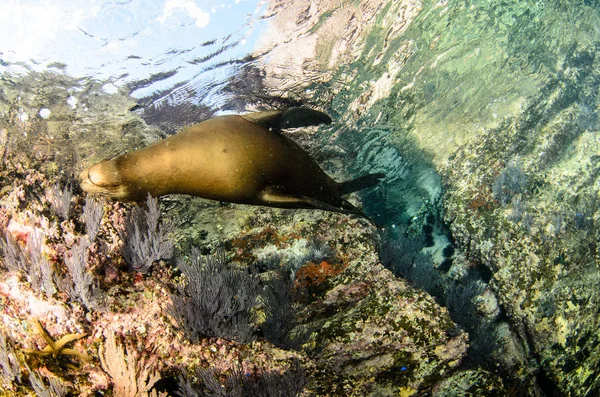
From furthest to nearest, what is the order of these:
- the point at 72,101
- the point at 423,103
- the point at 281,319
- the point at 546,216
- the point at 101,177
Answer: the point at 423,103 < the point at 546,216 < the point at 72,101 < the point at 281,319 < the point at 101,177

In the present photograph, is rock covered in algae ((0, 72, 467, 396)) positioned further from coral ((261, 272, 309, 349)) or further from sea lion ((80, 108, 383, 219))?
sea lion ((80, 108, 383, 219))

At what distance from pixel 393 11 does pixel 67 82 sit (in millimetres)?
5125

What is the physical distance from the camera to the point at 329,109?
6.37m

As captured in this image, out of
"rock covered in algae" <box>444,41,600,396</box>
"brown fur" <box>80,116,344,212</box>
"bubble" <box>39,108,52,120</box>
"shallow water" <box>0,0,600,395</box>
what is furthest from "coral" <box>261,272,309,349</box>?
"bubble" <box>39,108,52,120</box>

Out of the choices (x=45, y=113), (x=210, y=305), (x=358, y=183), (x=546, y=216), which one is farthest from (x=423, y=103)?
(x=45, y=113)

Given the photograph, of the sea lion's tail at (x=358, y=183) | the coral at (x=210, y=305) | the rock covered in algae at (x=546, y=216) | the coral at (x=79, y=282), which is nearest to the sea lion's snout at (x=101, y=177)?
the coral at (x=79, y=282)

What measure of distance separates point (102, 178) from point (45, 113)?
3.86m

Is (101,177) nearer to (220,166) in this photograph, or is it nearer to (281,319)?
(220,166)

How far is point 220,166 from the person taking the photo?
2887 millimetres

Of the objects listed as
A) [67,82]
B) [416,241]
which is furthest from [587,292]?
[67,82]

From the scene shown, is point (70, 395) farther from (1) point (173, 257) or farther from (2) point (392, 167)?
(2) point (392, 167)

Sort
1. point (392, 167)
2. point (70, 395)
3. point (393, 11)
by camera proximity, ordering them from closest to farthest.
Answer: point (70, 395) < point (393, 11) < point (392, 167)

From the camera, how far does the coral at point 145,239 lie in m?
2.89

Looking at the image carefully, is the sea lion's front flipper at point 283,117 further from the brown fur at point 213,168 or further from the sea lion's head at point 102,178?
the sea lion's head at point 102,178
